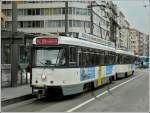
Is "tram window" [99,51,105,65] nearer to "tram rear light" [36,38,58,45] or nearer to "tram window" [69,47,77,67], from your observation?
"tram window" [69,47,77,67]

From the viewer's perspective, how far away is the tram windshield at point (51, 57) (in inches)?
691

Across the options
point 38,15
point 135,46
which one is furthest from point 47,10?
point 135,46

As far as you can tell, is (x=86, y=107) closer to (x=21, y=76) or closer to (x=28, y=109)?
(x=28, y=109)

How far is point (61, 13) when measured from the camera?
9269 centimetres

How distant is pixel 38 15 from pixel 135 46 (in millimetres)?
112280

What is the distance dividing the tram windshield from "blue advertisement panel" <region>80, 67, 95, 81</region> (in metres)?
2.10

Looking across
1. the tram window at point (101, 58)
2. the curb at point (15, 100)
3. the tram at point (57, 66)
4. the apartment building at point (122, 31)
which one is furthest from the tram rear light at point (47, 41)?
the apartment building at point (122, 31)

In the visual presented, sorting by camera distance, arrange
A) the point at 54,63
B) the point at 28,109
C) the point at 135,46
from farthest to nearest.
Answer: the point at 135,46, the point at 54,63, the point at 28,109

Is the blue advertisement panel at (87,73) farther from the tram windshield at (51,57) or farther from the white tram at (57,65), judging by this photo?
the tram windshield at (51,57)

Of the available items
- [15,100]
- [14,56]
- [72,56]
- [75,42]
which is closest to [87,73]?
[75,42]

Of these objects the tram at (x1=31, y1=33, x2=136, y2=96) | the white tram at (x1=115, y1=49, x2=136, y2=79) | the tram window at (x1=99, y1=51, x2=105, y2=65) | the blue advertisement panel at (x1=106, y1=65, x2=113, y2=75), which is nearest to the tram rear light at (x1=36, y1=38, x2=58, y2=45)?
the tram at (x1=31, y1=33, x2=136, y2=96)

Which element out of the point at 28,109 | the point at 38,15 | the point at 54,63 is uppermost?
the point at 38,15

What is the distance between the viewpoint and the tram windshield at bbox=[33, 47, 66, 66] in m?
17.6

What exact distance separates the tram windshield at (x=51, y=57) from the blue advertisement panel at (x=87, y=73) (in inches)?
82.7
